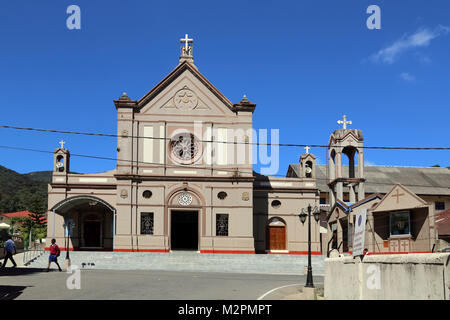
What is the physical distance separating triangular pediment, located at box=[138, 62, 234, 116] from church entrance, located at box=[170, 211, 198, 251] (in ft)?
27.5

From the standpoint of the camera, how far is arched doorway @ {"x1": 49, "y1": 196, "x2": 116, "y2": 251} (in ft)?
135

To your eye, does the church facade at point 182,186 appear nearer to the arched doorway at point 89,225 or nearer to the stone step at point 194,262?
the arched doorway at point 89,225

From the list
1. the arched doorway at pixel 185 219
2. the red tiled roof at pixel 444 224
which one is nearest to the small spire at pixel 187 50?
the arched doorway at pixel 185 219

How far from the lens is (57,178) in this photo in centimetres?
A: 4078

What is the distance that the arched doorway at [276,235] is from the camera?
41.5 metres

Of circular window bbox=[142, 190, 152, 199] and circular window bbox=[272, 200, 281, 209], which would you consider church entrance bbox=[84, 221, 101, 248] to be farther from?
circular window bbox=[272, 200, 281, 209]

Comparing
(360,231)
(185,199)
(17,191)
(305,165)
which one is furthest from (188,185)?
(17,191)

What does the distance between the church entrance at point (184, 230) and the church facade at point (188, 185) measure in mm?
366

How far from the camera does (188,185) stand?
1560 inches

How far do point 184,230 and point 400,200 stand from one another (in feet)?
79.6

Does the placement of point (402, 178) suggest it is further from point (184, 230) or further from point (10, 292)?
point (10, 292)

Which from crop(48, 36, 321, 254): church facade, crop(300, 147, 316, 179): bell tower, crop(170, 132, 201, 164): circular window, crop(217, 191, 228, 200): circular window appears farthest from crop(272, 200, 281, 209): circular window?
crop(170, 132, 201, 164): circular window
